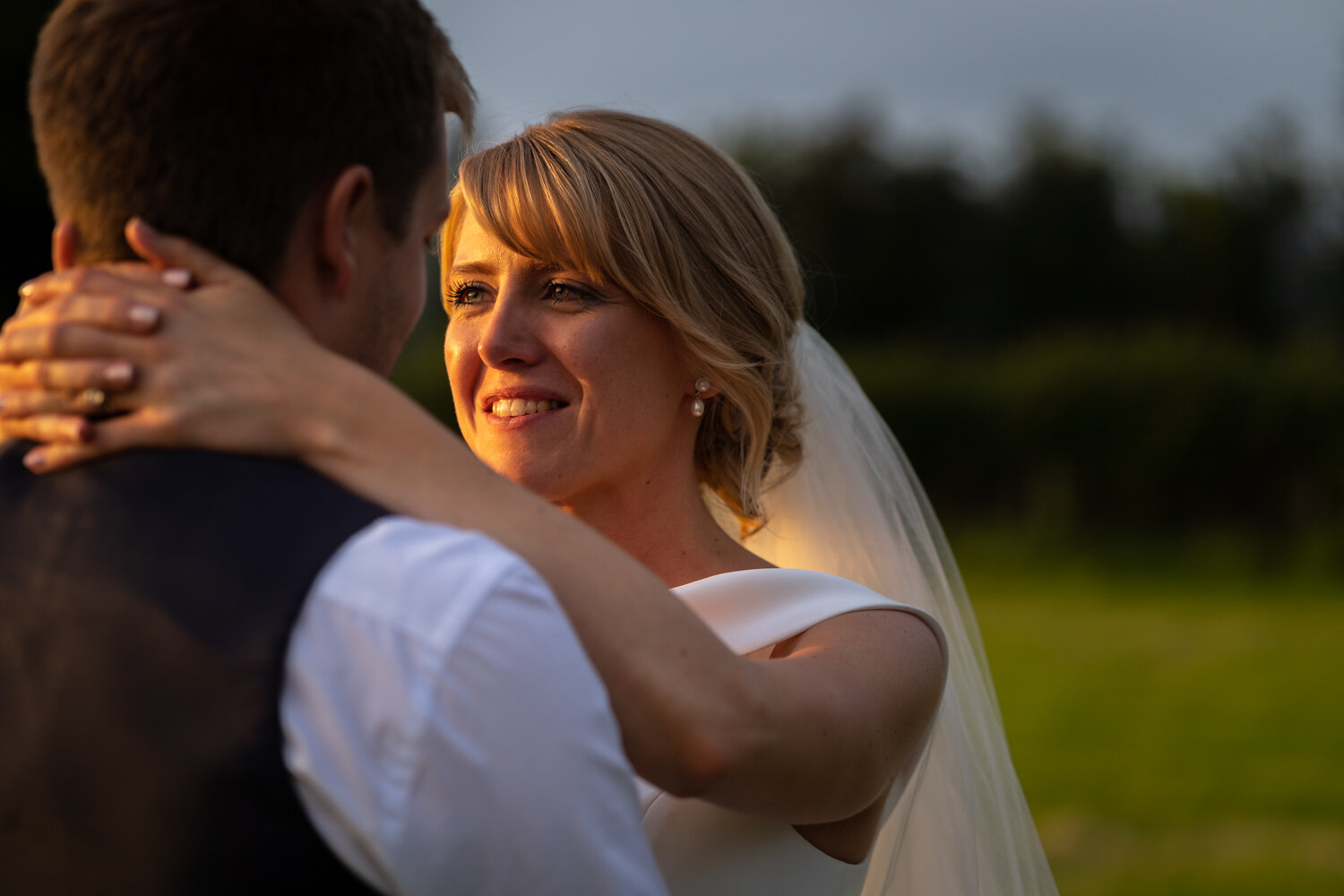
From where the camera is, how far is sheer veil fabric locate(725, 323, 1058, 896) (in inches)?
113

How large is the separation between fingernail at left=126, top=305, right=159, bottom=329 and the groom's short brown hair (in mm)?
96

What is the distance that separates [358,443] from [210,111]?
41 centimetres

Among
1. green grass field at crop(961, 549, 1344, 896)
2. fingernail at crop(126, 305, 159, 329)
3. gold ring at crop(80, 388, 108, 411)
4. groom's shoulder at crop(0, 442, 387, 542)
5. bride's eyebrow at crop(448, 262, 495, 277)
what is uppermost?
fingernail at crop(126, 305, 159, 329)

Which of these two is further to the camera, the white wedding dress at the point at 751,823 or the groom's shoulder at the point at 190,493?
the white wedding dress at the point at 751,823

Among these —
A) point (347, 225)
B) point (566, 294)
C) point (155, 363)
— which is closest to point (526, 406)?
point (566, 294)

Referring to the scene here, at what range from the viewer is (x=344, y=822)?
1.28 m

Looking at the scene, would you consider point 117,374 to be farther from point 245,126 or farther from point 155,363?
point 245,126

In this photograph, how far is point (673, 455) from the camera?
2969mm

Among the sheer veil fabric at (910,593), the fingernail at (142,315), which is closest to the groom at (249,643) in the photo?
the fingernail at (142,315)

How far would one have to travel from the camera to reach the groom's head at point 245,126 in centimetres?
138

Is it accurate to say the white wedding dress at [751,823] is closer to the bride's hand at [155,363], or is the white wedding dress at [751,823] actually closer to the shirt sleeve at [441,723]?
the shirt sleeve at [441,723]

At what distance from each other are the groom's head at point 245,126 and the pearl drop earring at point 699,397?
1.42 m

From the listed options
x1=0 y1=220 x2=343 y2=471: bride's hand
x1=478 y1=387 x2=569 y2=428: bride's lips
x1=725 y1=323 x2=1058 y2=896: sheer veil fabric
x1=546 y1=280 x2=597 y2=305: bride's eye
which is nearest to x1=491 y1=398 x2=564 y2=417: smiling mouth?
x1=478 y1=387 x2=569 y2=428: bride's lips

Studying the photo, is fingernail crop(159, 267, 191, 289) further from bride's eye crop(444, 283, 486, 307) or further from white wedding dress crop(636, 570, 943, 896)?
bride's eye crop(444, 283, 486, 307)
